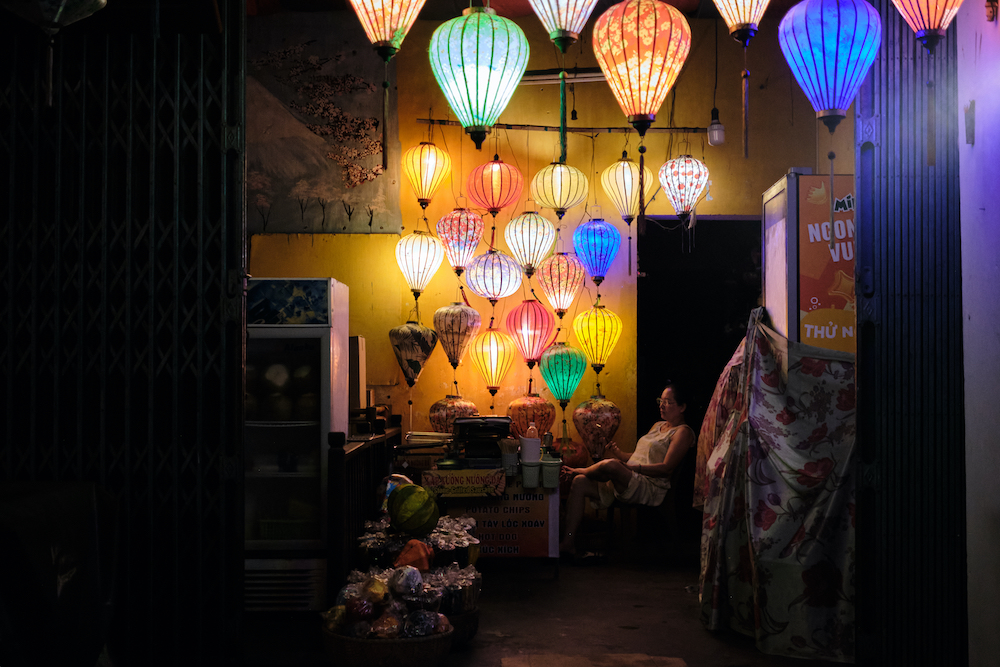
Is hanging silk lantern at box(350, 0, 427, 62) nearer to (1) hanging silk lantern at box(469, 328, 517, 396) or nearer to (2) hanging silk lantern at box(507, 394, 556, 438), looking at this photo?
(1) hanging silk lantern at box(469, 328, 517, 396)

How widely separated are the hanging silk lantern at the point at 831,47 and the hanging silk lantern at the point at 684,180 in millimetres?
2672

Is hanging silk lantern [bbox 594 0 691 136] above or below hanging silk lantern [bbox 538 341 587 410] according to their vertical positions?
above

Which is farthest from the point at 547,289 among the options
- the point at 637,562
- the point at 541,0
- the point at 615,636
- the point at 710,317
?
the point at 541,0

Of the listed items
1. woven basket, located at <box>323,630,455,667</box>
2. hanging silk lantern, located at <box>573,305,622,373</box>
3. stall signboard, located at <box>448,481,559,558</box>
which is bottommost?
woven basket, located at <box>323,630,455,667</box>

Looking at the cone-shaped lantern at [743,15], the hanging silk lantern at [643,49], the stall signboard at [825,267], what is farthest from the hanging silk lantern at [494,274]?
the cone-shaped lantern at [743,15]

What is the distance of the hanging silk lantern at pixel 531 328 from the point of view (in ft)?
21.3

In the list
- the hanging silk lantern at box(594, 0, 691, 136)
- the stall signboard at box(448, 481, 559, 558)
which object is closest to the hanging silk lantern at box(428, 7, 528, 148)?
the hanging silk lantern at box(594, 0, 691, 136)

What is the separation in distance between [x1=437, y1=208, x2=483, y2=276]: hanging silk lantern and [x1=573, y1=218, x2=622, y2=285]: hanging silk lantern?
81 centimetres

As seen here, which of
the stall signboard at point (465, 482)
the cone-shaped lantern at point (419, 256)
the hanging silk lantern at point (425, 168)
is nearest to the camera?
the stall signboard at point (465, 482)

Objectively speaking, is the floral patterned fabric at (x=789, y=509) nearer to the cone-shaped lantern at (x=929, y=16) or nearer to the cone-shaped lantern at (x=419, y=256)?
the cone-shaped lantern at (x=929, y=16)

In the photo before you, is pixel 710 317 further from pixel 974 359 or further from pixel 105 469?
pixel 105 469

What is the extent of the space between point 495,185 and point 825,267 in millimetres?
2809

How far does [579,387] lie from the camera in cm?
709

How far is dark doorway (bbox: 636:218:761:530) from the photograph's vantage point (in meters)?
7.19
